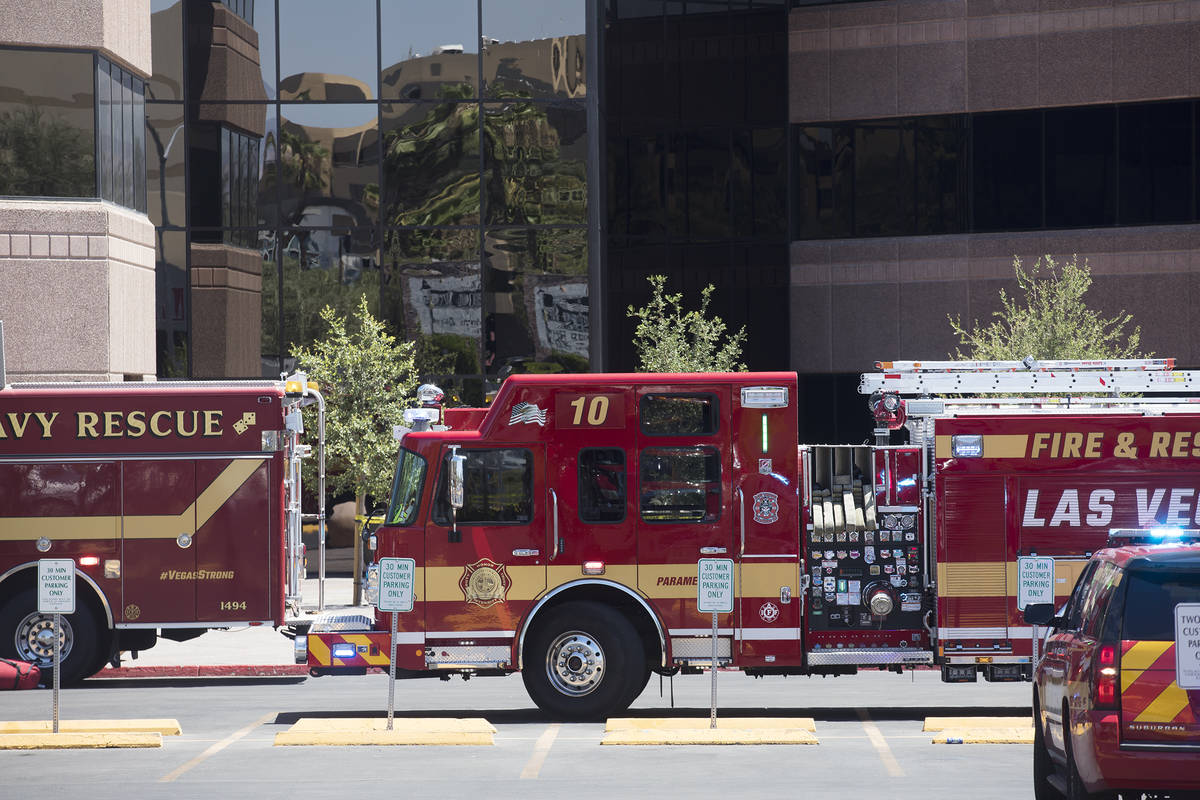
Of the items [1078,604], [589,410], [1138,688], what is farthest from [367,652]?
[1138,688]

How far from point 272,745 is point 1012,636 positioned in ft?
21.8

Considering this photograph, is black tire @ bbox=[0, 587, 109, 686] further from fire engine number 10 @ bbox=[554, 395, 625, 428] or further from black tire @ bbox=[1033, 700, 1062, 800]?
black tire @ bbox=[1033, 700, 1062, 800]

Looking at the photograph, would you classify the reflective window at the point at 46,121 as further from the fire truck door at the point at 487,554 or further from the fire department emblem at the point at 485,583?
the fire department emblem at the point at 485,583

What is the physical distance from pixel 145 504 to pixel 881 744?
8.55 meters

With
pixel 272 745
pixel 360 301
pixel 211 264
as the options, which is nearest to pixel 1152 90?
pixel 360 301

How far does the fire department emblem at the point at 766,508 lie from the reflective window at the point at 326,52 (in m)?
19.3

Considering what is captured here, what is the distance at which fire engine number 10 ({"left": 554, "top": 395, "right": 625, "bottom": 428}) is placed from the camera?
14828 millimetres

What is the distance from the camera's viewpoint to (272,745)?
13.1 metres

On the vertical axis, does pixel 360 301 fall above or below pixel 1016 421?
above

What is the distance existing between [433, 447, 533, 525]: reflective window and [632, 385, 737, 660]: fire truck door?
1049mm

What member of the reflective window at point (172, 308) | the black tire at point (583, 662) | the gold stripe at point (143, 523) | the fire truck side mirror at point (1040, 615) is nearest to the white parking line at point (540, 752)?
the black tire at point (583, 662)

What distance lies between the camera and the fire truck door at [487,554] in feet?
48.5

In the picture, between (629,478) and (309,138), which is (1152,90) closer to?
(309,138)

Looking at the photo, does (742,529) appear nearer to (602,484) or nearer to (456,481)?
(602,484)
